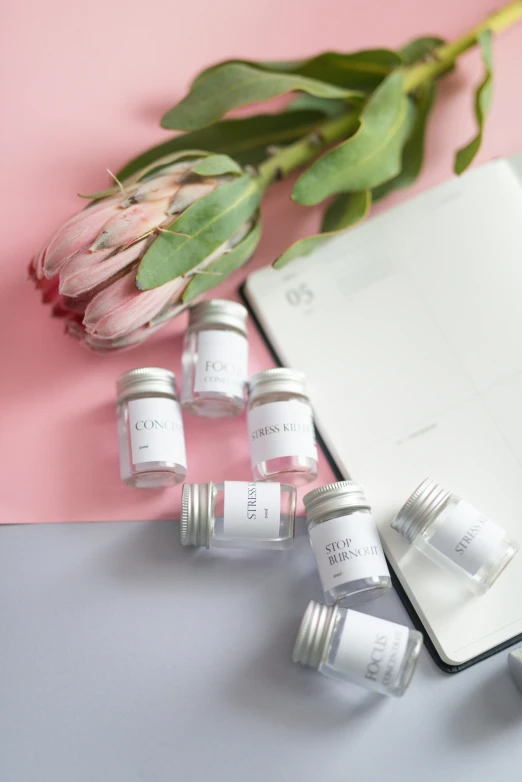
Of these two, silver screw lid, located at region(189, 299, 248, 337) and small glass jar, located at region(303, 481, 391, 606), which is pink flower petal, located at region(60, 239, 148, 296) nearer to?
silver screw lid, located at region(189, 299, 248, 337)

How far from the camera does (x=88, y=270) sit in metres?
0.58

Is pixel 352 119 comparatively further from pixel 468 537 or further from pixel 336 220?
pixel 468 537

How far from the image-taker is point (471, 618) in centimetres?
63

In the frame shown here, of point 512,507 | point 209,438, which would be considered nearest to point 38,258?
point 209,438

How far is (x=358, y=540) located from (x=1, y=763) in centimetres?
36

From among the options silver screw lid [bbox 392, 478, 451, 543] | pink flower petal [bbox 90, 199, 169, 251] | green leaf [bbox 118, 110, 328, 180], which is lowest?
silver screw lid [bbox 392, 478, 451, 543]

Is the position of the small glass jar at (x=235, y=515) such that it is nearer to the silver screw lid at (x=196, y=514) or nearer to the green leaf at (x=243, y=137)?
the silver screw lid at (x=196, y=514)

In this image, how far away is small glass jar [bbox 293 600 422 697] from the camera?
1.93ft

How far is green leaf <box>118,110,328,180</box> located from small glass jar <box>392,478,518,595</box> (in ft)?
1.30

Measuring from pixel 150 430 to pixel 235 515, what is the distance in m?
0.11

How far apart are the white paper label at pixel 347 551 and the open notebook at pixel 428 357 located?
4 cm

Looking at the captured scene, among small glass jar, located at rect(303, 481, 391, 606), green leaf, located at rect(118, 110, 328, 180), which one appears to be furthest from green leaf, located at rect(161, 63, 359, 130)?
small glass jar, located at rect(303, 481, 391, 606)

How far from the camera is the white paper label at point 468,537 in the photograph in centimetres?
62

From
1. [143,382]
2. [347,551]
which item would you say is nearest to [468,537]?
[347,551]
